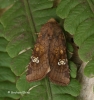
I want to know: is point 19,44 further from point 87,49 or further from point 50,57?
point 87,49

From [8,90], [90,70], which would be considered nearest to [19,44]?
[8,90]

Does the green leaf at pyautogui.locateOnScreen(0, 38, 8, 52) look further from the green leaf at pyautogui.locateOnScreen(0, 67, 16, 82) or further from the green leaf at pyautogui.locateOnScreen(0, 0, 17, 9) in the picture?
the green leaf at pyautogui.locateOnScreen(0, 0, 17, 9)

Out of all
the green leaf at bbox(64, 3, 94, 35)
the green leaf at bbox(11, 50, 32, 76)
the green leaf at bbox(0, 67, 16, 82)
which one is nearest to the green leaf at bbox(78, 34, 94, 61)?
the green leaf at bbox(64, 3, 94, 35)

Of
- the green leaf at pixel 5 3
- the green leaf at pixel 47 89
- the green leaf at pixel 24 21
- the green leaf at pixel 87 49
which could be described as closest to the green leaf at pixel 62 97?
the green leaf at pixel 47 89

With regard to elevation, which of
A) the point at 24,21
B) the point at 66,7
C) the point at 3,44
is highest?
the point at 66,7

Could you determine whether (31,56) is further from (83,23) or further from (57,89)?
(83,23)

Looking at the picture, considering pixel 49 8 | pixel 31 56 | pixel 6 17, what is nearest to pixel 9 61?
pixel 31 56
